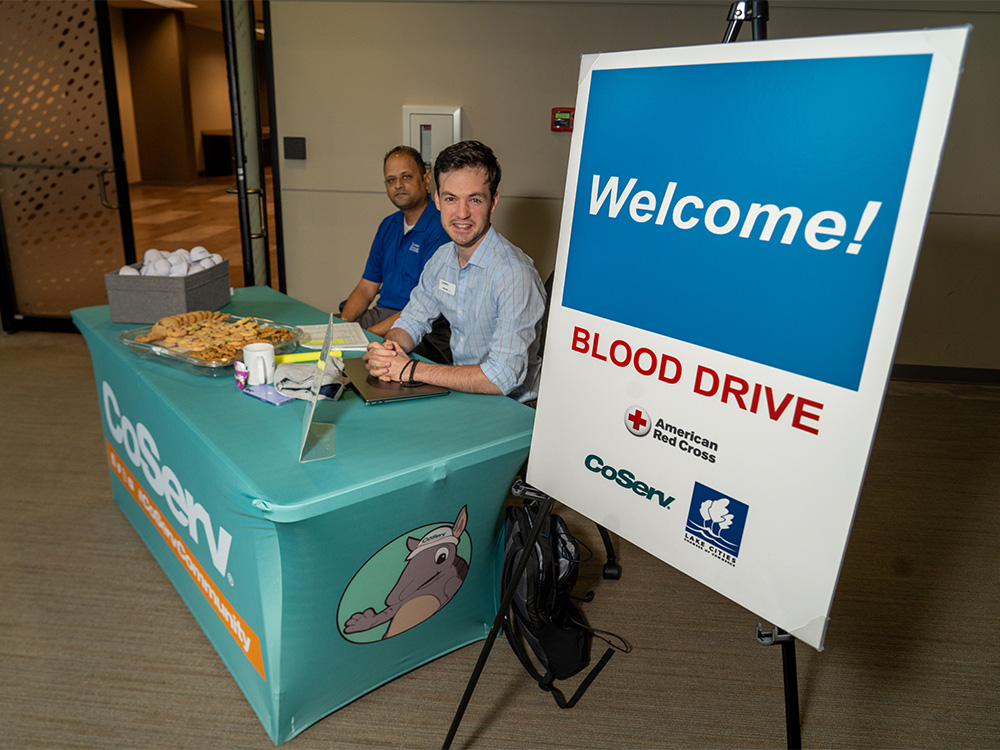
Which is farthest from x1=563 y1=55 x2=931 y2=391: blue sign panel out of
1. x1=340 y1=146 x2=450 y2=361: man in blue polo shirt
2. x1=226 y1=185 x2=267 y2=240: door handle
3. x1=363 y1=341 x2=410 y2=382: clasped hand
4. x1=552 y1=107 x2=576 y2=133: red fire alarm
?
x1=226 y1=185 x2=267 y2=240: door handle

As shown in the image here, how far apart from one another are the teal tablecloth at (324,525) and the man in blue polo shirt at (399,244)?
1.20 meters

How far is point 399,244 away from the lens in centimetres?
309

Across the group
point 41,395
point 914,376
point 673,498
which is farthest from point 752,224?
point 914,376

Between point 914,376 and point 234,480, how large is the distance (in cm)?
457

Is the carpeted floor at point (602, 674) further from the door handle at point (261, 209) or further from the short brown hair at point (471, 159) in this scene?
the door handle at point (261, 209)

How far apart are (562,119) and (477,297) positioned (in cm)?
232

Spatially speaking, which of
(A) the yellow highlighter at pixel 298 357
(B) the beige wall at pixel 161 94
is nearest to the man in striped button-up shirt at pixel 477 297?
(A) the yellow highlighter at pixel 298 357

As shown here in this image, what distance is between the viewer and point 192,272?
2.36m

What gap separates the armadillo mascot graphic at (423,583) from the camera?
165 cm

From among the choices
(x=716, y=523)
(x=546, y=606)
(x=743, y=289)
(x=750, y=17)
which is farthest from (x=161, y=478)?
(x=750, y=17)

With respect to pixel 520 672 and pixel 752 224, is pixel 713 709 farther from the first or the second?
pixel 752 224

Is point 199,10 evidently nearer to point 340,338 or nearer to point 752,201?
point 340,338

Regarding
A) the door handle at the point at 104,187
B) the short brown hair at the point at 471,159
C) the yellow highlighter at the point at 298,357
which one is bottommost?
the yellow highlighter at the point at 298,357

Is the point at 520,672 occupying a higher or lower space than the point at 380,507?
lower
